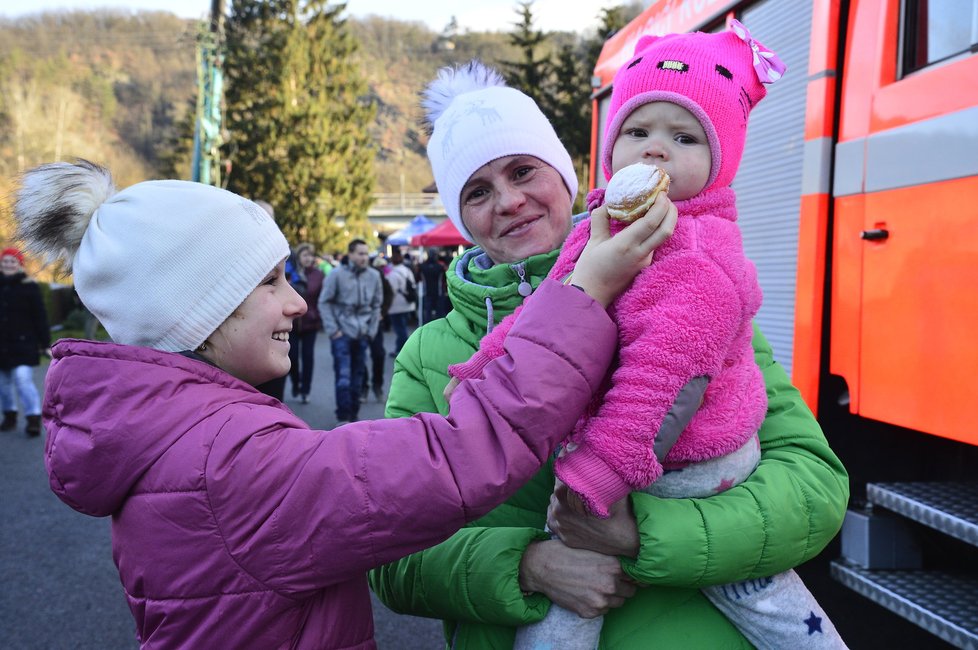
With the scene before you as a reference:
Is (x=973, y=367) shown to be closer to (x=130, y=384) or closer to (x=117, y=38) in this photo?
(x=130, y=384)

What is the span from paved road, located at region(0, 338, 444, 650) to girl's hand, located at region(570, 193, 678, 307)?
3.06 m

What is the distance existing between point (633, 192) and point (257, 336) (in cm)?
73

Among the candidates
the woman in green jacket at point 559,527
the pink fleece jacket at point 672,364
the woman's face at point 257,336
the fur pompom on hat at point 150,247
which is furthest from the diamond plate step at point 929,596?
the fur pompom on hat at point 150,247

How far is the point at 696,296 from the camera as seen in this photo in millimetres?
1227

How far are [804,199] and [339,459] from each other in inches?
121

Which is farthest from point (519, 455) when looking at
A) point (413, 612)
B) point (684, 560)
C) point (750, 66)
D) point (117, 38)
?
point (117, 38)

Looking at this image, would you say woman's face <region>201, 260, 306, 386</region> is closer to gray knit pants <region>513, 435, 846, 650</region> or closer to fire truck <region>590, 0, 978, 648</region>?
gray knit pants <region>513, 435, 846, 650</region>

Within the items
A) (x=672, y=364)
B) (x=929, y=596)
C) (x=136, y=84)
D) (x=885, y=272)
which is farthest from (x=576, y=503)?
(x=136, y=84)

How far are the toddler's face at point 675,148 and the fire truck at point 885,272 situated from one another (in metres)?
1.67

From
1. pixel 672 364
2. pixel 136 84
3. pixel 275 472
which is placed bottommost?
pixel 275 472

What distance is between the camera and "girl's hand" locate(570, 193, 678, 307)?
121 centimetres

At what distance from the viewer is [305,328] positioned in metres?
9.50

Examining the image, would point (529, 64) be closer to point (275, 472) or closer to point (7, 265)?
point (7, 265)

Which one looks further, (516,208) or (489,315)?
(516,208)
